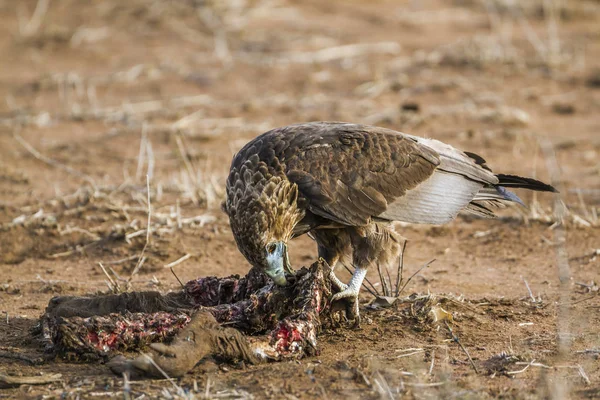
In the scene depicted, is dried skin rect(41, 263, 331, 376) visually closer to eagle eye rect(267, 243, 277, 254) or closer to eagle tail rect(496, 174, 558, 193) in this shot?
eagle eye rect(267, 243, 277, 254)

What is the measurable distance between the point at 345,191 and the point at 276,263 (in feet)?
2.01

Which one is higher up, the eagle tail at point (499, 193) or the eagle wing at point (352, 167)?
the eagle wing at point (352, 167)

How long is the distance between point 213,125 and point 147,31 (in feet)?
14.0

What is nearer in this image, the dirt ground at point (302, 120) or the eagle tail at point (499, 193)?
→ the dirt ground at point (302, 120)

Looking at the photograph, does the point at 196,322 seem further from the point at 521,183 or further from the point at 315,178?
the point at 521,183

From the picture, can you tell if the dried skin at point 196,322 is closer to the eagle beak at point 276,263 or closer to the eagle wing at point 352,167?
the eagle beak at point 276,263

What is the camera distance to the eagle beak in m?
4.78

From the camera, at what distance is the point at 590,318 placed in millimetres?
5227

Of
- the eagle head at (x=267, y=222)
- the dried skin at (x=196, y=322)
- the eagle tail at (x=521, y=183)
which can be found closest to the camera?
the dried skin at (x=196, y=322)

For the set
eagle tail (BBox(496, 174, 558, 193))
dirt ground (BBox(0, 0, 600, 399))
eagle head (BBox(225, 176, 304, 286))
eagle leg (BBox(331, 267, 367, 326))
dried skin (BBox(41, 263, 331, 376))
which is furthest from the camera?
eagle tail (BBox(496, 174, 558, 193))

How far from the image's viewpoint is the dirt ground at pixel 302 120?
174 inches

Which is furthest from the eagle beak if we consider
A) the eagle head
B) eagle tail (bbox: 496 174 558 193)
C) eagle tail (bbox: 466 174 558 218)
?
eagle tail (bbox: 496 174 558 193)

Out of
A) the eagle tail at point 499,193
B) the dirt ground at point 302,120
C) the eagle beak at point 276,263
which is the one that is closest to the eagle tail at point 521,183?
the eagle tail at point 499,193

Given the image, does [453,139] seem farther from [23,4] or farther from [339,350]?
[23,4]
